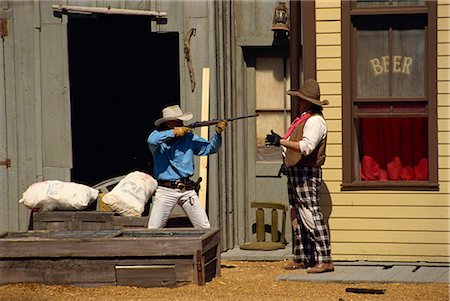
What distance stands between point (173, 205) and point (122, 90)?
5060mm

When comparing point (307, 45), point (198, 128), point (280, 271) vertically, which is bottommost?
point (280, 271)

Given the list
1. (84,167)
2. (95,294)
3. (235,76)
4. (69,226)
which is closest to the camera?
(95,294)

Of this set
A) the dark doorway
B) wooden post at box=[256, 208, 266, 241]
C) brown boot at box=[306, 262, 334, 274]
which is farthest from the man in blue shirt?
the dark doorway

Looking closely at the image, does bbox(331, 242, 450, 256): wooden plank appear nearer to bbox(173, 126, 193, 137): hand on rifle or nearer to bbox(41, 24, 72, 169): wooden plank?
bbox(173, 126, 193, 137): hand on rifle

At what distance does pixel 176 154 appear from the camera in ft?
45.5

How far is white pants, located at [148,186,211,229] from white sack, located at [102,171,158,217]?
754mm

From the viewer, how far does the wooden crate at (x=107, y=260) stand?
12.2 meters

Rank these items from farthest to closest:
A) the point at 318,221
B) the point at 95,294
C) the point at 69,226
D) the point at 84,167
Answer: the point at 84,167
the point at 69,226
the point at 318,221
the point at 95,294

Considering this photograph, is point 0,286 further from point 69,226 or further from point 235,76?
point 235,76

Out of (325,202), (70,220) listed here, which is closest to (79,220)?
(70,220)

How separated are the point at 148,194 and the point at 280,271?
6.38ft

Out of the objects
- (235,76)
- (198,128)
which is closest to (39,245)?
(198,128)

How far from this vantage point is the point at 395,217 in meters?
13.7

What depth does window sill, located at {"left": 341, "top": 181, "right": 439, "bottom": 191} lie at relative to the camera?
1370 cm
